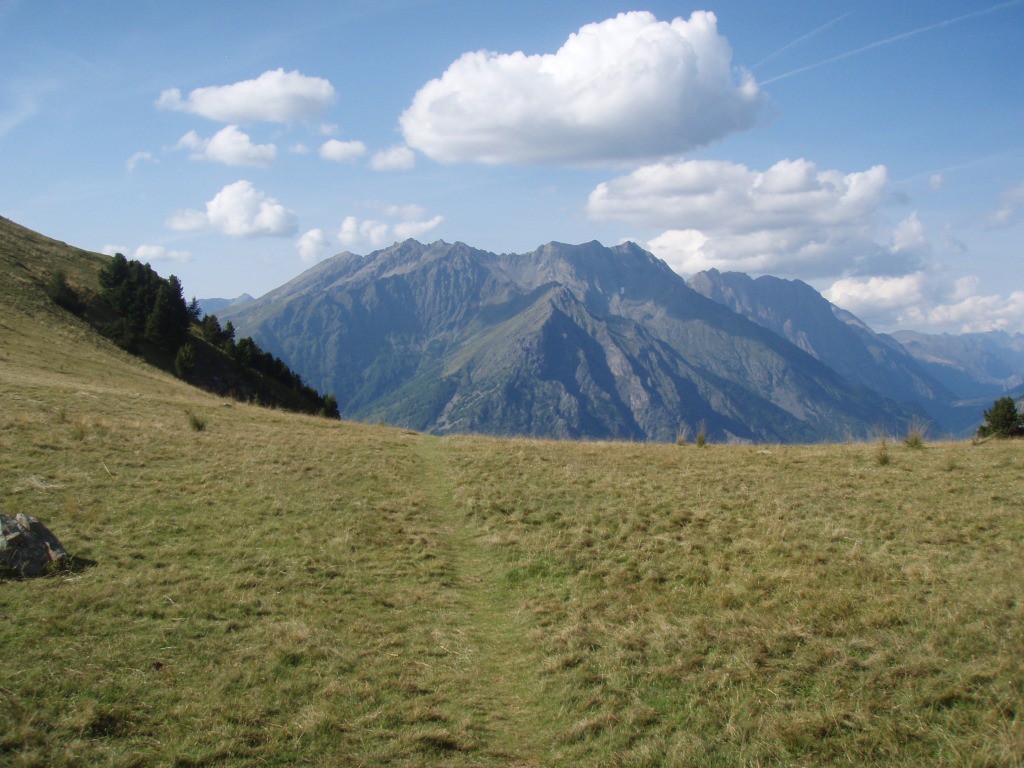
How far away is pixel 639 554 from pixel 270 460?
13.9m

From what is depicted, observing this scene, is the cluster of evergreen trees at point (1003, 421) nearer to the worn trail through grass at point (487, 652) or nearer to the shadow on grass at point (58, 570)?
the worn trail through grass at point (487, 652)

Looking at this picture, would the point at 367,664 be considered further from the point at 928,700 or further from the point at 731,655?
the point at 928,700

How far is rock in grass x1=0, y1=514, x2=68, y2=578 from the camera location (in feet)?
33.2

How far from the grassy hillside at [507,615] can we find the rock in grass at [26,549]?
1.98 ft

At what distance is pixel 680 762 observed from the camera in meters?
6.77

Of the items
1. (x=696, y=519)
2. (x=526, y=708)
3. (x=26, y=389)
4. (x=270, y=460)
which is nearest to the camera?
(x=526, y=708)

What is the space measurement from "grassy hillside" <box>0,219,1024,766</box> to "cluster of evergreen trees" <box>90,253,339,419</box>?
3429 cm

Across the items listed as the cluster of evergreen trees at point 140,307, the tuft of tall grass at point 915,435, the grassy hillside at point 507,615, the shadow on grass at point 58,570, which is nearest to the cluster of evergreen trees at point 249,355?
the cluster of evergreen trees at point 140,307

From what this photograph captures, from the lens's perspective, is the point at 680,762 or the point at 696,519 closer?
the point at 680,762

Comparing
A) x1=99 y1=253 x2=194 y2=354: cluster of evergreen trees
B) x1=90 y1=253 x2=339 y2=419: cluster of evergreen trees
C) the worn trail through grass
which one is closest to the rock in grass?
the worn trail through grass

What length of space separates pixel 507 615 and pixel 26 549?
8966 millimetres

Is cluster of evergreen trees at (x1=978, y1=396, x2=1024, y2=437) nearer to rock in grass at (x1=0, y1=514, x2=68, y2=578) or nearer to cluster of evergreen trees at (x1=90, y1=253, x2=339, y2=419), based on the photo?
rock in grass at (x1=0, y1=514, x2=68, y2=578)

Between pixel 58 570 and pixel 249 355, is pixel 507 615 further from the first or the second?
pixel 249 355

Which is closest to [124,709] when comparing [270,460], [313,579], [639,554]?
[313,579]
